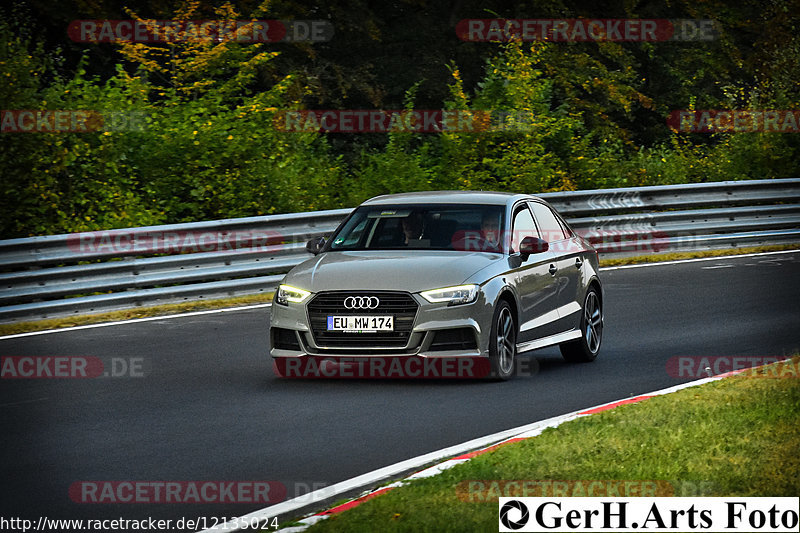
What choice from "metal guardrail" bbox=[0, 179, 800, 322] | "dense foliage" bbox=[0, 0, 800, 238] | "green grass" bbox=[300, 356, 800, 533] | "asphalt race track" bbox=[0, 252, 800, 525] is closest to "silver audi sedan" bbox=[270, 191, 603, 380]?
"asphalt race track" bbox=[0, 252, 800, 525]

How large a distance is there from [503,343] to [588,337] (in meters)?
1.70

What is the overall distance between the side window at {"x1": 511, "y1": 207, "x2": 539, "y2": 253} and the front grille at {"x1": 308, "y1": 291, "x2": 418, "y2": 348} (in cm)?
147

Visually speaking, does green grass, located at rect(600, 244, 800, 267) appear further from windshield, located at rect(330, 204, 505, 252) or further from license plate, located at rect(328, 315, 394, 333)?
license plate, located at rect(328, 315, 394, 333)

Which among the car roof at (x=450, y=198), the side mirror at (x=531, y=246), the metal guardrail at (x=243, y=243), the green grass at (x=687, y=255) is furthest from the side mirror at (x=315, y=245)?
the green grass at (x=687, y=255)

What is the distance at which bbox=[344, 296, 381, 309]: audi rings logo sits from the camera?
39.0ft

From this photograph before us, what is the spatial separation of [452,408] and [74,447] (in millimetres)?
2876

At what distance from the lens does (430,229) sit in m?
13.0

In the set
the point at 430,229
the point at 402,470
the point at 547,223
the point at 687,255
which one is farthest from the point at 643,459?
the point at 687,255

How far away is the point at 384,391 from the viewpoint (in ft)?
38.7

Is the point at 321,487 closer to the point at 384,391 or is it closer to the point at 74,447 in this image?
the point at 74,447

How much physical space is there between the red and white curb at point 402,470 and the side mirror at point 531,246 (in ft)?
7.20

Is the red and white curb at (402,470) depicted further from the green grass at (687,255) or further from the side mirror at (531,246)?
the green grass at (687,255)

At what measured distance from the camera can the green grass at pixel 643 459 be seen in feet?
23.3

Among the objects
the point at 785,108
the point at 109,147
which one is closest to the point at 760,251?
the point at 785,108
